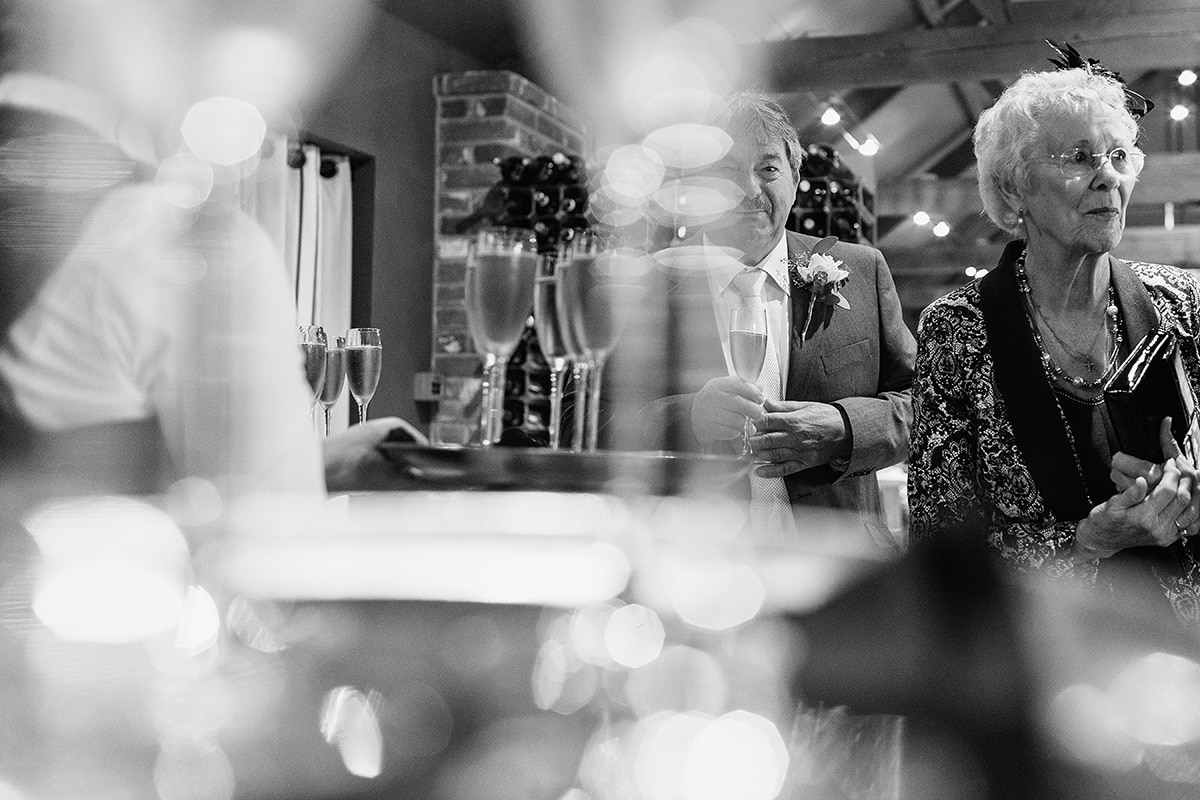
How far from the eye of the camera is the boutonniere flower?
1713 mm

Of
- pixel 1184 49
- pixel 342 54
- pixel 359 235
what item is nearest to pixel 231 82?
pixel 342 54

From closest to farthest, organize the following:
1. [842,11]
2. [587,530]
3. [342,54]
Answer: [587,530]
[342,54]
[842,11]

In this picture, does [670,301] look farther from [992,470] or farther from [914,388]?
[992,470]

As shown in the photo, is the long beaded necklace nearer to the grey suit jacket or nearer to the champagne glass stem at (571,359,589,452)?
the grey suit jacket

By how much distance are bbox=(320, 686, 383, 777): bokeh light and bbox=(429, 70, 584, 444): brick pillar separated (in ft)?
13.1

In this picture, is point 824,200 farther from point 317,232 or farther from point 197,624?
point 197,624

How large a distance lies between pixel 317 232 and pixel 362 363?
12.4 ft

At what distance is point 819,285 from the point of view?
172cm

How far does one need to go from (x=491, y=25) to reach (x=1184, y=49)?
11.5ft

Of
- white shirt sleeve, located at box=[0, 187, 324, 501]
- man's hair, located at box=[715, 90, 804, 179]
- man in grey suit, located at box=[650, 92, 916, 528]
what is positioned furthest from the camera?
man's hair, located at box=[715, 90, 804, 179]

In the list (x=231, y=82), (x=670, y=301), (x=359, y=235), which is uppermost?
(x=231, y=82)

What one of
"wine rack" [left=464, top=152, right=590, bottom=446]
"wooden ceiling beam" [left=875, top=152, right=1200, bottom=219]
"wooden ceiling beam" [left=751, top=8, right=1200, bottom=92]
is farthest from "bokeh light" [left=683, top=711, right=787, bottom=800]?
"wooden ceiling beam" [left=875, top=152, right=1200, bottom=219]

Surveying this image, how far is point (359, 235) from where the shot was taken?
4.92m

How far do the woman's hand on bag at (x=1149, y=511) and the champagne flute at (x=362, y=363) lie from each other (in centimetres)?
82
